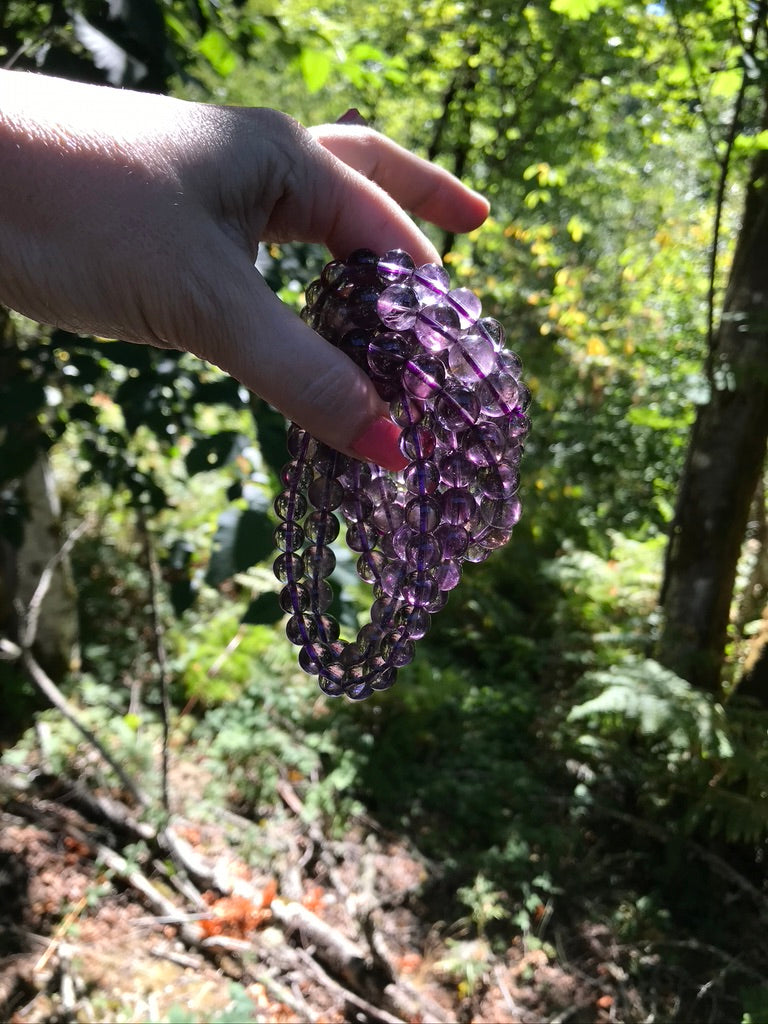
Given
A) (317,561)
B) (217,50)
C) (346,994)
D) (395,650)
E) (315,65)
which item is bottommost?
(346,994)

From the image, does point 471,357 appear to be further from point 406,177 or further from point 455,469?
point 406,177

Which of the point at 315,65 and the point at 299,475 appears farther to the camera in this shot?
the point at 315,65

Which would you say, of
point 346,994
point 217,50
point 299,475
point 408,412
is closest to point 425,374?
point 408,412

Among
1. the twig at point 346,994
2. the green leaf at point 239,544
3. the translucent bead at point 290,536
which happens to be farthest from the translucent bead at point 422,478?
the twig at point 346,994

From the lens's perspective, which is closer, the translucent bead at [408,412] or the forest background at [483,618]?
the translucent bead at [408,412]

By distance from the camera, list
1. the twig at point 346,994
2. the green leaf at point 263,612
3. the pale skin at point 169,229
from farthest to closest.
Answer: the twig at point 346,994 < the green leaf at point 263,612 < the pale skin at point 169,229

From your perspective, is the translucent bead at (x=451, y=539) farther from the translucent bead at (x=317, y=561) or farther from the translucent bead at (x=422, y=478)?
the translucent bead at (x=317, y=561)

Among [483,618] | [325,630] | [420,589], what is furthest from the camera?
[483,618]
